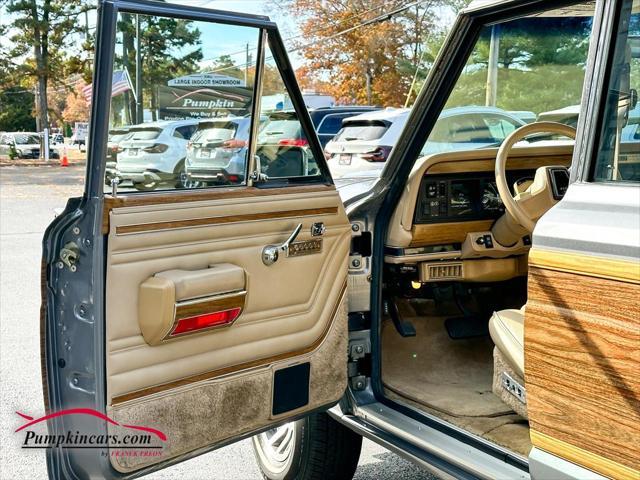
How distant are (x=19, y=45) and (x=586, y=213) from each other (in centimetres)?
3136

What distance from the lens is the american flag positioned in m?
2.09

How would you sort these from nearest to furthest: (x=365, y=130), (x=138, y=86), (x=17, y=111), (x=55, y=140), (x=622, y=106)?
(x=622, y=106), (x=138, y=86), (x=365, y=130), (x=55, y=140), (x=17, y=111)

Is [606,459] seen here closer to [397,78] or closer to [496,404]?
[496,404]

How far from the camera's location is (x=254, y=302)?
8.07ft

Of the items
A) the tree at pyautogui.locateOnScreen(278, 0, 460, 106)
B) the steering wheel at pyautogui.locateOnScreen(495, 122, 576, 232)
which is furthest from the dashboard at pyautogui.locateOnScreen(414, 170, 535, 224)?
the tree at pyautogui.locateOnScreen(278, 0, 460, 106)

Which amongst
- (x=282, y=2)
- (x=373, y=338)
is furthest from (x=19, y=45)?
(x=373, y=338)

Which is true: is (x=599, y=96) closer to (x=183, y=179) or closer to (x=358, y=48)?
(x=183, y=179)

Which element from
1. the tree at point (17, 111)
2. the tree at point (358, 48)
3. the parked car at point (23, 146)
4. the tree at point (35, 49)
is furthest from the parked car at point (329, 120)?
the tree at point (17, 111)

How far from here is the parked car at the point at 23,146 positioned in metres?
30.1

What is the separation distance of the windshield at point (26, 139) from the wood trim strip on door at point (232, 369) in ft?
102

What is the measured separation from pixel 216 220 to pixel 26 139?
31.8 metres

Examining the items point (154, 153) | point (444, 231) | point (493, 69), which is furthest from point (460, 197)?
point (154, 153)

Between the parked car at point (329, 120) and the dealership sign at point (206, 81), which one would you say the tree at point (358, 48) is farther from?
the dealership sign at point (206, 81)

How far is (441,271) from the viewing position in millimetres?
3463
